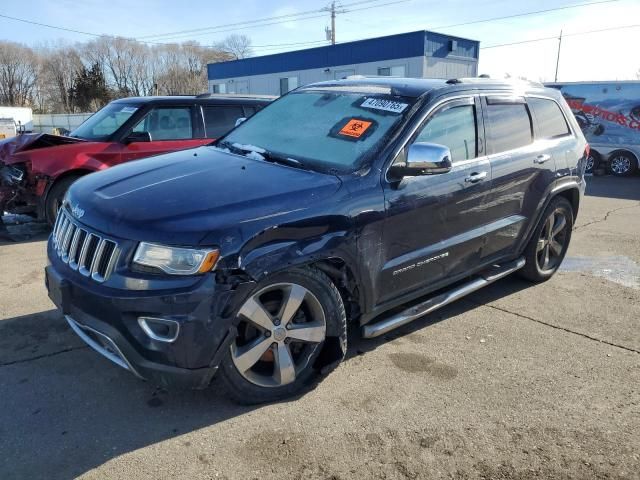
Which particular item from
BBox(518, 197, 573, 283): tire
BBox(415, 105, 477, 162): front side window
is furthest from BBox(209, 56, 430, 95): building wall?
BBox(415, 105, 477, 162): front side window

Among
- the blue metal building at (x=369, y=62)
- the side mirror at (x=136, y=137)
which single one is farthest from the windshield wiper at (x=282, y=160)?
the blue metal building at (x=369, y=62)

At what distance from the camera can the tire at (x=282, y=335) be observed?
2.89 meters

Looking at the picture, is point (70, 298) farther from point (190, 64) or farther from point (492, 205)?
point (190, 64)

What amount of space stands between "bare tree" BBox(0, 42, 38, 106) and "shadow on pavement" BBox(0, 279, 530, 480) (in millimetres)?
90620

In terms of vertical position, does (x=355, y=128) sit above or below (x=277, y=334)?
above

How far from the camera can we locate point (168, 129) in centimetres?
735

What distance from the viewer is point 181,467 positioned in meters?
2.59

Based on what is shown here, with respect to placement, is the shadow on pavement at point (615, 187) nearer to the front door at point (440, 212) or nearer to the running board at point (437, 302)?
the running board at point (437, 302)

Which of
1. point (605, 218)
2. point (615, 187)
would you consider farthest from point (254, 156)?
point (615, 187)

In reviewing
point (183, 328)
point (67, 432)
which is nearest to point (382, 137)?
point (183, 328)

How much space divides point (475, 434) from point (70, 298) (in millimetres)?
2367

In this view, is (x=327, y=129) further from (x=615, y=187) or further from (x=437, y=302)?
(x=615, y=187)

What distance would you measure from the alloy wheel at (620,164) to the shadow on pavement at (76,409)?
1408 centimetres

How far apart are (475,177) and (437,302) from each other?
0.99 m
